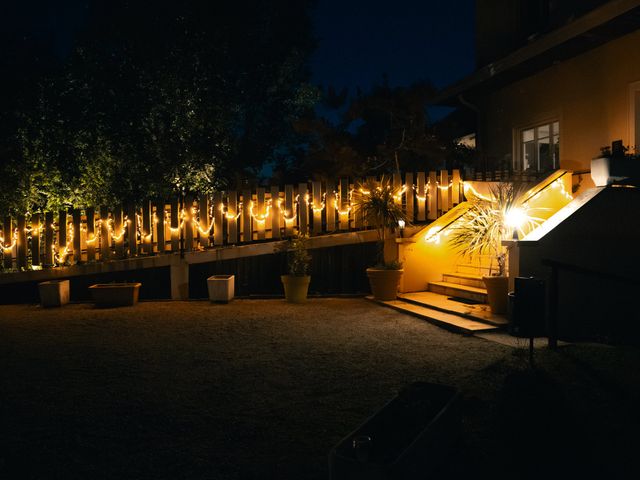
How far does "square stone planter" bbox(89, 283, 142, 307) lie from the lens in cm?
938

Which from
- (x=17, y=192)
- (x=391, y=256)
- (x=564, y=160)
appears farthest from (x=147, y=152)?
(x=564, y=160)

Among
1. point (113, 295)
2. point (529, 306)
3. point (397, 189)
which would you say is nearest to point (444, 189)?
point (397, 189)

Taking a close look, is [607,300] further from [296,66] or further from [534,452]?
[296,66]

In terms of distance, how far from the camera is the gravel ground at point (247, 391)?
315 cm

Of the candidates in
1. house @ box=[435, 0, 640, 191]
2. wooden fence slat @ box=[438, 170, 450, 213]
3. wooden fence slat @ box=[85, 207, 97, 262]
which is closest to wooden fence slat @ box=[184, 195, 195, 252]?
wooden fence slat @ box=[85, 207, 97, 262]

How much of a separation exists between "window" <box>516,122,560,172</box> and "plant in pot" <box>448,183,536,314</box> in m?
2.16

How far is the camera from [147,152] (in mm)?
10672

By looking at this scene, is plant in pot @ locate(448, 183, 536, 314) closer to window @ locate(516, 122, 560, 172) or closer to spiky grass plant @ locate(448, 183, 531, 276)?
spiky grass plant @ locate(448, 183, 531, 276)

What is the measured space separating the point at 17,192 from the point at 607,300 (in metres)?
11.0

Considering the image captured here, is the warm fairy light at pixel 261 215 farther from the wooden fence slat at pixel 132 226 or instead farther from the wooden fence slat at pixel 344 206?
the wooden fence slat at pixel 132 226

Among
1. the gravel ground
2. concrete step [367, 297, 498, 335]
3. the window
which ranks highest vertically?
the window

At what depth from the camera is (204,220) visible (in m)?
10.2

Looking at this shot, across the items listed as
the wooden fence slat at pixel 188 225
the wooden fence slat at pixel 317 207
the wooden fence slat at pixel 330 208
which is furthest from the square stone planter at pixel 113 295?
the wooden fence slat at pixel 330 208

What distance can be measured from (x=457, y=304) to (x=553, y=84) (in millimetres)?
5043
